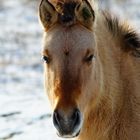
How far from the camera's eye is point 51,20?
16.6 ft

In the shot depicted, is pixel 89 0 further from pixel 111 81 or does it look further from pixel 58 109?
pixel 58 109

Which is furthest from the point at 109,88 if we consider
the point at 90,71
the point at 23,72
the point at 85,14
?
the point at 23,72

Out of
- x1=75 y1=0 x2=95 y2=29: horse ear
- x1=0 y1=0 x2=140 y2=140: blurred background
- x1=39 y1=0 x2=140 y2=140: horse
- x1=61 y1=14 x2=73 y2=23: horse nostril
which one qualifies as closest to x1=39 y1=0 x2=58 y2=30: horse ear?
x1=39 y1=0 x2=140 y2=140: horse

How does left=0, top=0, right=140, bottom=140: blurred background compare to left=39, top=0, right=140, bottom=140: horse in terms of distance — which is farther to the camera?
left=0, top=0, right=140, bottom=140: blurred background

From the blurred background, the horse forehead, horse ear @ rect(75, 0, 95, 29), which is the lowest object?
→ the blurred background

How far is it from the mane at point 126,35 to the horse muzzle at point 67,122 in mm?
1266

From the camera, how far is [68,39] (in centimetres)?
477

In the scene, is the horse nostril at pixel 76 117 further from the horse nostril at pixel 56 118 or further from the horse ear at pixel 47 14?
the horse ear at pixel 47 14

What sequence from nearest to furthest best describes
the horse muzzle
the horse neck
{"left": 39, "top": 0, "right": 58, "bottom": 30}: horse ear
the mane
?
the horse muzzle
{"left": 39, "top": 0, "right": 58, "bottom": 30}: horse ear
the horse neck
the mane

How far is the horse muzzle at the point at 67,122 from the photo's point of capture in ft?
14.4

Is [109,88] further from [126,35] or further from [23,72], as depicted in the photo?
[23,72]

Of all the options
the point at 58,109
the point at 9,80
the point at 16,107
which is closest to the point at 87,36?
the point at 58,109

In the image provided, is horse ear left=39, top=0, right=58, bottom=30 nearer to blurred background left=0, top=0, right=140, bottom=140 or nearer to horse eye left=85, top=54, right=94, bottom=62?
horse eye left=85, top=54, right=94, bottom=62

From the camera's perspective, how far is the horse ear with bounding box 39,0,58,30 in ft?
16.5
